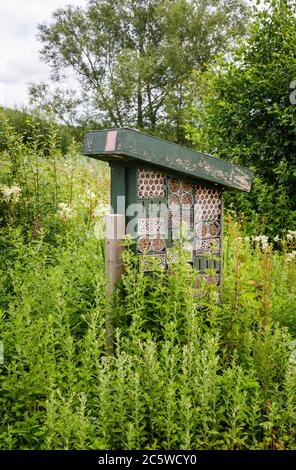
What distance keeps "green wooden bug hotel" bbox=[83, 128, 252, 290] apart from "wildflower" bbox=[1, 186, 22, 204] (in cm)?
208

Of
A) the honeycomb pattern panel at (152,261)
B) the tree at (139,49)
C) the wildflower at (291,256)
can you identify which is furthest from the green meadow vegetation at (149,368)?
the tree at (139,49)

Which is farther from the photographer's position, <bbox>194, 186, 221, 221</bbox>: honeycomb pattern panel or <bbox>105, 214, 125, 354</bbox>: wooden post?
<bbox>194, 186, 221, 221</bbox>: honeycomb pattern panel

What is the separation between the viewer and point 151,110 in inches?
1044

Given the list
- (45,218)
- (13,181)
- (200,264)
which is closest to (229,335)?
(200,264)

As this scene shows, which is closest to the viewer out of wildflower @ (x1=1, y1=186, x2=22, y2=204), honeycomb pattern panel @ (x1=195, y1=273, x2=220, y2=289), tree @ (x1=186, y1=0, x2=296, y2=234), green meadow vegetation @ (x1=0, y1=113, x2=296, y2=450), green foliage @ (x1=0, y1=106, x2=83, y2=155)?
green meadow vegetation @ (x1=0, y1=113, x2=296, y2=450)

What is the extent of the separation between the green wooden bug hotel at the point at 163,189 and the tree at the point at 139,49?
21.5m

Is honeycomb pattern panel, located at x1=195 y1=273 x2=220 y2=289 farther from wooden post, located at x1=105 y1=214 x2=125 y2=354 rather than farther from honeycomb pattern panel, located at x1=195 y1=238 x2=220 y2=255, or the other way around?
wooden post, located at x1=105 y1=214 x2=125 y2=354

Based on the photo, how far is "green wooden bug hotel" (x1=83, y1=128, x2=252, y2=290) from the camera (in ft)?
11.0

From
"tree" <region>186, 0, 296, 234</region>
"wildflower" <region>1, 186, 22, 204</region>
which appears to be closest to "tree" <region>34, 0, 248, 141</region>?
"tree" <region>186, 0, 296, 234</region>

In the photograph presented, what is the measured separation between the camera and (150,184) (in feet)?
11.7

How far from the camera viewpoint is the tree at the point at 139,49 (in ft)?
83.1

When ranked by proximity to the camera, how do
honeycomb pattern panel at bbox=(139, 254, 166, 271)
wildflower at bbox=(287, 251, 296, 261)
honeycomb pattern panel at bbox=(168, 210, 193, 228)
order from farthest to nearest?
1. wildflower at bbox=(287, 251, 296, 261)
2. honeycomb pattern panel at bbox=(168, 210, 193, 228)
3. honeycomb pattern panel at bbox=(139, 254, 166, 271)

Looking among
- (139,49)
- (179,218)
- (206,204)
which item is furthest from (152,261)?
(139,49)
